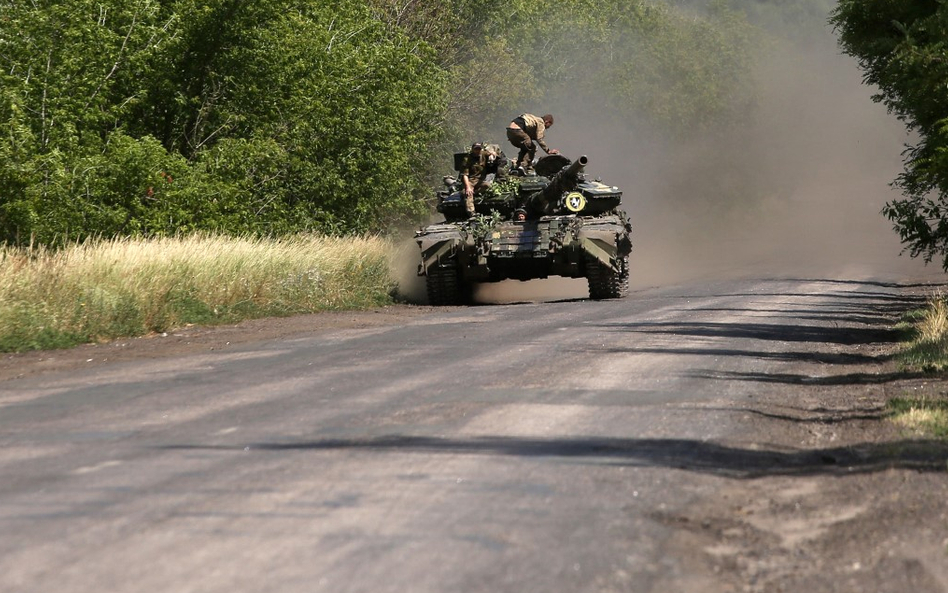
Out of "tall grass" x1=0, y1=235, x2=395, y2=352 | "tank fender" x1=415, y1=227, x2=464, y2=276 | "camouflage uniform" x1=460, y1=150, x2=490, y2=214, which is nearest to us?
"tall grass" x1=0, y1=235, x2=395, y2=352

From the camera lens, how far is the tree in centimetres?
1666

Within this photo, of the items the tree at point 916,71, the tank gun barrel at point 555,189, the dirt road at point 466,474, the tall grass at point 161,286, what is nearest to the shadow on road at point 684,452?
the dirt road at point 466,474

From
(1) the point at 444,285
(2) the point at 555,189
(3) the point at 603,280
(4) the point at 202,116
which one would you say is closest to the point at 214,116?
(4) the point at 202,116

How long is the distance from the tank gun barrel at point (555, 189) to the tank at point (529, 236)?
2cm

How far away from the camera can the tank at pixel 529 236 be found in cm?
2397

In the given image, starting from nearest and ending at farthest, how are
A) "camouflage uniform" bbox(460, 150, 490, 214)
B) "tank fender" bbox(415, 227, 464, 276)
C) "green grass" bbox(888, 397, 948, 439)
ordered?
"green grass" bbox(888, 397, 948, 439)
"tank fender" bbox(415, 227, 464, 276)
"camouflage uniform" bbox(460, 150, 490, 214)

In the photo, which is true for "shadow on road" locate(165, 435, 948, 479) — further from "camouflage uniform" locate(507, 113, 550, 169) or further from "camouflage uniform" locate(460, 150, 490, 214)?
A: "camouflage uniform" locate(507, 113, 550, 169)

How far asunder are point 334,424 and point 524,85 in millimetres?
42569

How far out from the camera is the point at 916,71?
19172 mm

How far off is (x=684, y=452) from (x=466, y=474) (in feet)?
5.10

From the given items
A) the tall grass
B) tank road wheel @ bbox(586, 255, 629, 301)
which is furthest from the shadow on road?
tank road wheel @ bbox(586, 255, 629, 301)

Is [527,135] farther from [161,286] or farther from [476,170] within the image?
[161,286]

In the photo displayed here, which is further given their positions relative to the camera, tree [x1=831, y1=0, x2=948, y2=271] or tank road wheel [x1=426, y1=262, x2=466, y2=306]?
tank road wheel [x1=426, y1=262, x2=466, y2=306]

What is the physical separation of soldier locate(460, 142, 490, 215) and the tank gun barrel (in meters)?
1.06
